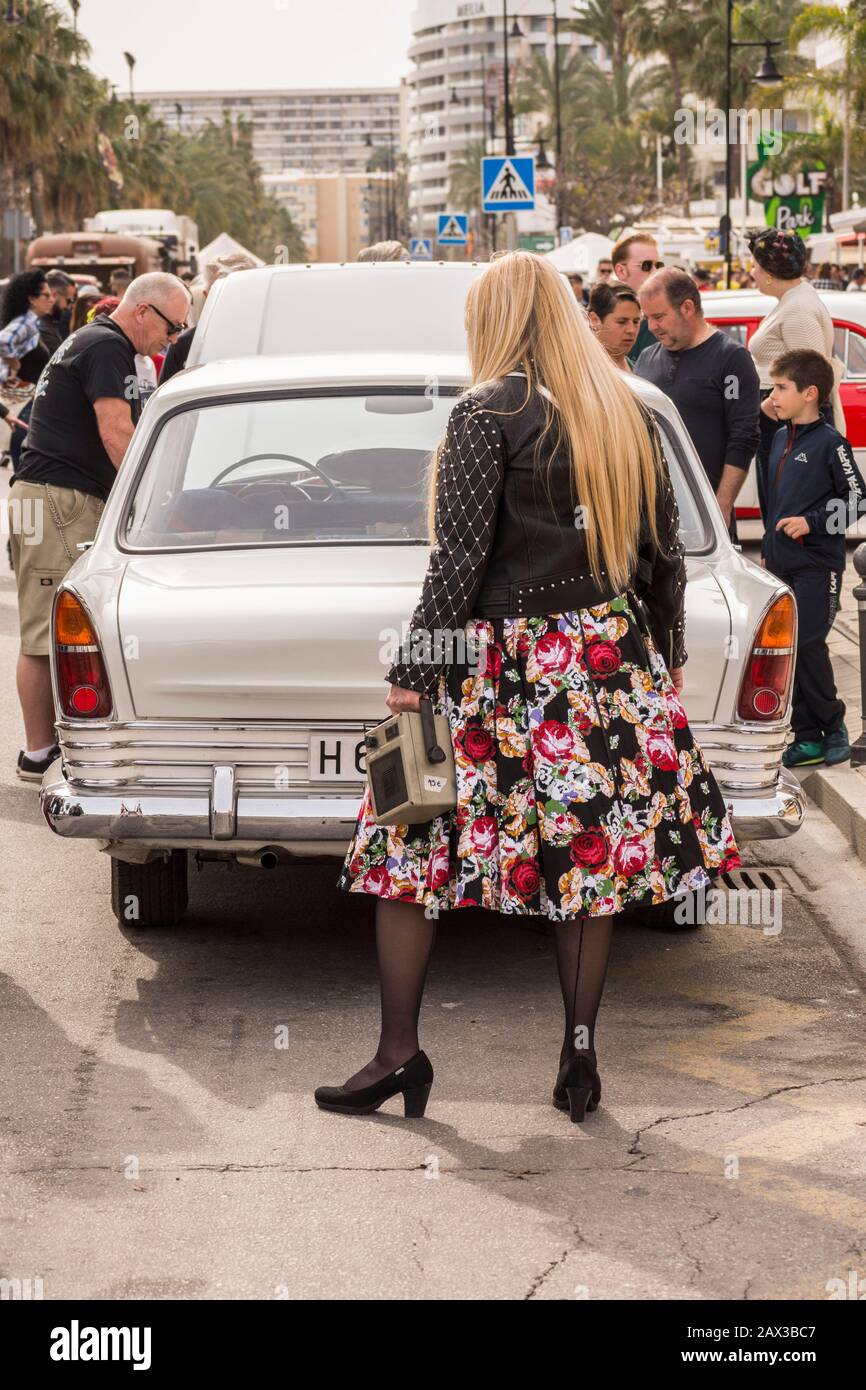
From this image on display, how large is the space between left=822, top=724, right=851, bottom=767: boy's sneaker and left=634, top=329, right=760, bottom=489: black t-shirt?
1.28m

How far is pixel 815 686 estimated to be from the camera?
7.71 metres

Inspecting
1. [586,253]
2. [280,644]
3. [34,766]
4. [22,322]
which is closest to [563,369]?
[280,644]

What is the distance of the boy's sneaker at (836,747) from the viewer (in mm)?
7797

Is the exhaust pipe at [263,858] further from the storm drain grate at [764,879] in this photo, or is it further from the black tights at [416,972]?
the storm drain grate at [764,879]

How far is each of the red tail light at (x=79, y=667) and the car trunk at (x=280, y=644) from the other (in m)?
0.10

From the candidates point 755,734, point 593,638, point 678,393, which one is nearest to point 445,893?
point 593,638

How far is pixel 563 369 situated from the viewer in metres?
4.23

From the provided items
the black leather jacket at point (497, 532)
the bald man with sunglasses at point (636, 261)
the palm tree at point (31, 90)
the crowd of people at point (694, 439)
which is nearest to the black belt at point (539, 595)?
the black leather jacket at point (497, 532)

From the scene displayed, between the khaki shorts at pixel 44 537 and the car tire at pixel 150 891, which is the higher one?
the khaki shorts at pixel 44 537

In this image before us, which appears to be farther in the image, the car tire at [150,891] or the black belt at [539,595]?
the car tire at [150,891]

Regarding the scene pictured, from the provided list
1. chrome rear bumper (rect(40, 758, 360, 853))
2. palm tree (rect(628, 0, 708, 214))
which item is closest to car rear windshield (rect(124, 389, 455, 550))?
chrome rear bumper (rect(40, 758, 360, 853))

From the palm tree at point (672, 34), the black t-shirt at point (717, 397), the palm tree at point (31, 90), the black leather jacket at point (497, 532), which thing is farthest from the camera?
the palm tree at point (672, 34)

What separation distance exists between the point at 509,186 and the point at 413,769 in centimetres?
1767
